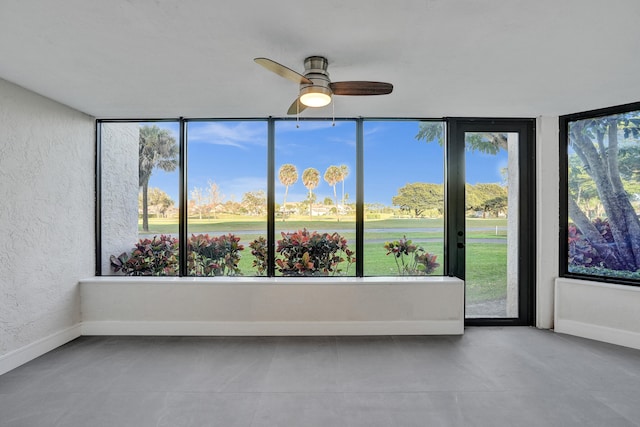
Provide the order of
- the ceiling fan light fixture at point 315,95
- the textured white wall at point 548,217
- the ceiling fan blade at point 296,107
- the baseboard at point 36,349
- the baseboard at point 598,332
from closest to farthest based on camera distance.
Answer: the ceiling fan light fixture at point 315,95 → the ceiling fan blade at point 296,107 → the baseboard at point 36,349 → the baseboard at point 598,332 → the textured white wall at point 548,217

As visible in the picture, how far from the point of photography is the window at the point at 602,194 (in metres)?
3.53

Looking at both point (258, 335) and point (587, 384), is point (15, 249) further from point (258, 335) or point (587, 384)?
point (587, 384)

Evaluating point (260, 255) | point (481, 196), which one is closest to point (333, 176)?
point (260, 255)

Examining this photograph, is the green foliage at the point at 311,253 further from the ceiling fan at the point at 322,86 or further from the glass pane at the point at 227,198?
the ceiling fan at the point at 322,86

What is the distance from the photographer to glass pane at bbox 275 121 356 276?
4.08 m

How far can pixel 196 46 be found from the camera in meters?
2.30

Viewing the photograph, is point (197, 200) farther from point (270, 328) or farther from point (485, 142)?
point (485, 142)

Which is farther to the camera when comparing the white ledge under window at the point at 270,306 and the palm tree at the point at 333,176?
the palm tree at the point at 333,176

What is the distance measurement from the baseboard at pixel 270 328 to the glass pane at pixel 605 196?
198 centimetres

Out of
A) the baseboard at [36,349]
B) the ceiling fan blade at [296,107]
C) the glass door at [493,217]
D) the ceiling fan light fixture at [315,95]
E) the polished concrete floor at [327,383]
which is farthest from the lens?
the glass door at [493,217]

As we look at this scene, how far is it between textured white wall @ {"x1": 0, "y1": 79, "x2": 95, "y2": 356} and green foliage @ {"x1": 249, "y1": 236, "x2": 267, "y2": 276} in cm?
193

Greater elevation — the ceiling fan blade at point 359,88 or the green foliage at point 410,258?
the ceiling fan blade at point 359,88

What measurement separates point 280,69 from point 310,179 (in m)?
2.08

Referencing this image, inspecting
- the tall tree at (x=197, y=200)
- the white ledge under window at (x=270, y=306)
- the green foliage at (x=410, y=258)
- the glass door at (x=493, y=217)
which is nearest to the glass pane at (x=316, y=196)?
the white ledge under window at (x=270, y=306)
